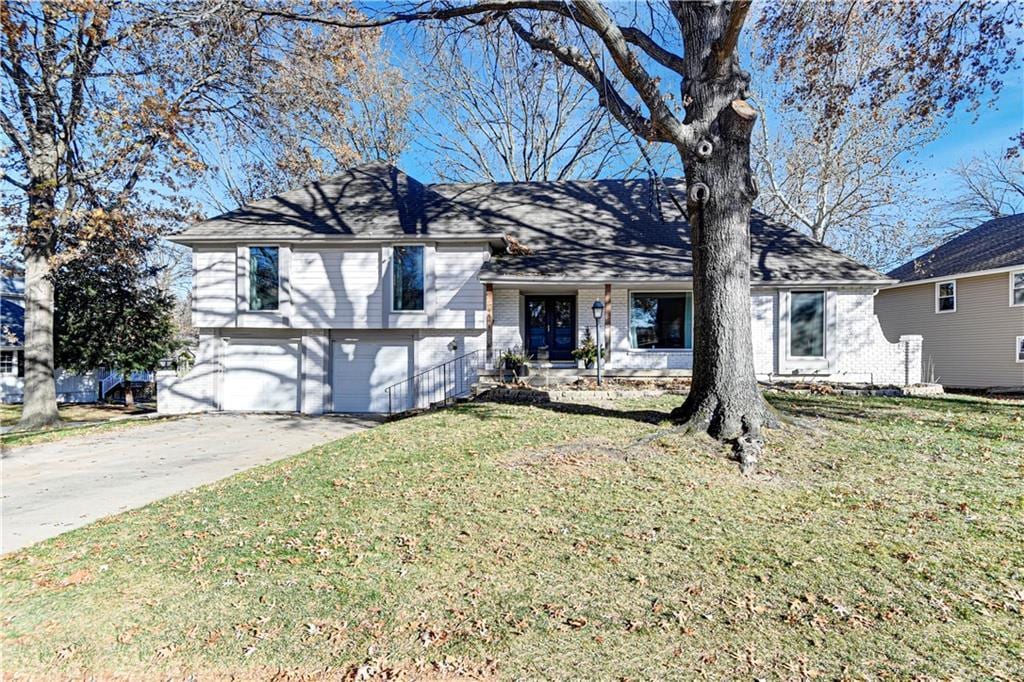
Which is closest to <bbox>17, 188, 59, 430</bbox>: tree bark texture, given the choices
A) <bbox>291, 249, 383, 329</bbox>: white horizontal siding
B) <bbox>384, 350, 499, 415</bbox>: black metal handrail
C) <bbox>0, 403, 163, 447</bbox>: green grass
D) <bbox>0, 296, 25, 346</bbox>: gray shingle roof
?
<bbox>0, 403, 163, 447</bbox>: green grass

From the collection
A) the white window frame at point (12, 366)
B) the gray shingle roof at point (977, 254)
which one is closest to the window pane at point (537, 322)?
the gray shingle roof at point (977, 254)

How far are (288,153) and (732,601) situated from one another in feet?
66.3

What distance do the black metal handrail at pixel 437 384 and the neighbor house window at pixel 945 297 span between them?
15.9 m

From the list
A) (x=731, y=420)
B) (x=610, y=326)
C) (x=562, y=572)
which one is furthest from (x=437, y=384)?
(x=562, y=572)

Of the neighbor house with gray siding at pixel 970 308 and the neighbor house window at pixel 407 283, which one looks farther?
the neighbor house with gray siding at pixel 970 308

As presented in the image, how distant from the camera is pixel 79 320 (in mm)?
17906

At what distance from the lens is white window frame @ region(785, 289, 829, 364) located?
1386 centimetres

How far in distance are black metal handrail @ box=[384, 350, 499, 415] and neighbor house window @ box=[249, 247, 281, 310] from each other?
4.36 meters

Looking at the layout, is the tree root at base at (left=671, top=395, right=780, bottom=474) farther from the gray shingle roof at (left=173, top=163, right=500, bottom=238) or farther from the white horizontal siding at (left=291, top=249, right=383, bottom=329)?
the white horizontal siding at (left=291, top=249, right=383, bottom=329)

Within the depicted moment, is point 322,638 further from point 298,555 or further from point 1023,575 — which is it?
point 1023,575

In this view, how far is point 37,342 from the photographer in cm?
1380

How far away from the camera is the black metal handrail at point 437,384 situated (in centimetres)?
1461

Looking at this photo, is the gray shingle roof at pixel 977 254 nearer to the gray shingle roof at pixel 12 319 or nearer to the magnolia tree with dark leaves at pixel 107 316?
the magnolia tree with dark leaves at pixel 107 316

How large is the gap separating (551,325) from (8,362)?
23.5 metres
